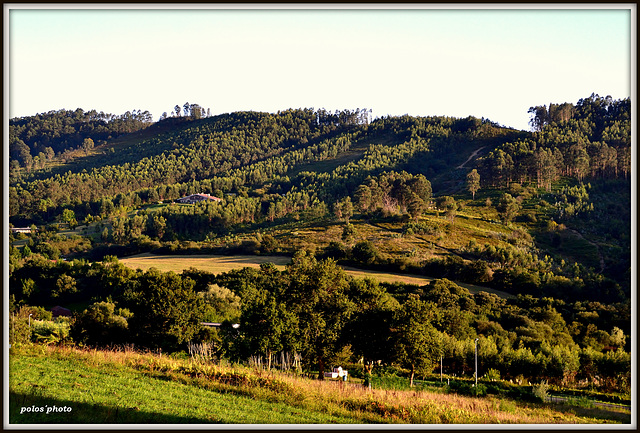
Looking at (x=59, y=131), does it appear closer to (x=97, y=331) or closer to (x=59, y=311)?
(x=59, y=311)

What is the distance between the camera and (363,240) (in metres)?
57.9

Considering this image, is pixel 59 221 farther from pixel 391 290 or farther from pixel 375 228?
pixel 391 290

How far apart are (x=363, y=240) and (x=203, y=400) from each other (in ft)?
151

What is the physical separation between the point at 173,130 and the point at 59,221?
92.0m

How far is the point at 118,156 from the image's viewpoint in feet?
509

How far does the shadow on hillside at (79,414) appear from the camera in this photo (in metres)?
10.6

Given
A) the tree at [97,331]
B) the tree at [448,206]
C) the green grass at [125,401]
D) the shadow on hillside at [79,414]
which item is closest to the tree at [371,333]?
the green grass at [125,401]

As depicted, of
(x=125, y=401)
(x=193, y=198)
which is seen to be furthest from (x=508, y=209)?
(x=125, y=401)

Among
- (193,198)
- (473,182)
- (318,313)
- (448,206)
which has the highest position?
(473,182)

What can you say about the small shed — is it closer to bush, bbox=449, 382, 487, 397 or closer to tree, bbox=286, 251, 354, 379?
tree, bbox=286, 251, 354, 379

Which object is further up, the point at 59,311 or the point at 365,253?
the point at 365,253

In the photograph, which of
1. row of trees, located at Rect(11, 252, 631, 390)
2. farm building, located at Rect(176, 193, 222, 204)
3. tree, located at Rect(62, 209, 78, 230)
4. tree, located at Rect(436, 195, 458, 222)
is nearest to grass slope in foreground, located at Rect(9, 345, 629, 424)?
row of trees, located at Rect(11, 252, 631, 390)

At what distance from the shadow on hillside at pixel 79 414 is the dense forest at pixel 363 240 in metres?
9.26

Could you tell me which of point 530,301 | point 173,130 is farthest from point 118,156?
point 530,301
